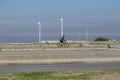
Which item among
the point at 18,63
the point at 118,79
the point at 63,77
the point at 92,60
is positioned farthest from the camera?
the point at 92,60

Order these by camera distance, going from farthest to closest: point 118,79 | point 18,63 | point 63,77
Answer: point 18,63, point 63,77, point 118,79

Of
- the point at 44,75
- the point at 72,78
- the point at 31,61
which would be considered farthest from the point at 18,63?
the point at 72,78

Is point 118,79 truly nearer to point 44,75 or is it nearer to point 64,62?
point 44,75

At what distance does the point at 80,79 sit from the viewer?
52.3 feet

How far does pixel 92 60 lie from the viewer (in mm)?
29156

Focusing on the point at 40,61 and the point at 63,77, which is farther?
the point at 40,61

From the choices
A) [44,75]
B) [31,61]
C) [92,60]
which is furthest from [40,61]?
[44,75]

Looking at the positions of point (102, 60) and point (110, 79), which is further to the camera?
point (102, 60)

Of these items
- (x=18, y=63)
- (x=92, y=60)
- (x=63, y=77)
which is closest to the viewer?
(x=63, y=77)

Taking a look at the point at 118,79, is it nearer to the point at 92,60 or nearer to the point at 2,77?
the point at 2,77

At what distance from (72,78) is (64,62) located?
11674 millimetres

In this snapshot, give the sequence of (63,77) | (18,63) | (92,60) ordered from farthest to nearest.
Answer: (92,60)
(18,63)
(63,77)

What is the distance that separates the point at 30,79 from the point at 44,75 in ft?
5.22

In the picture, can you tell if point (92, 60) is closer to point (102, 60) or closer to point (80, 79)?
point (102, 60)
